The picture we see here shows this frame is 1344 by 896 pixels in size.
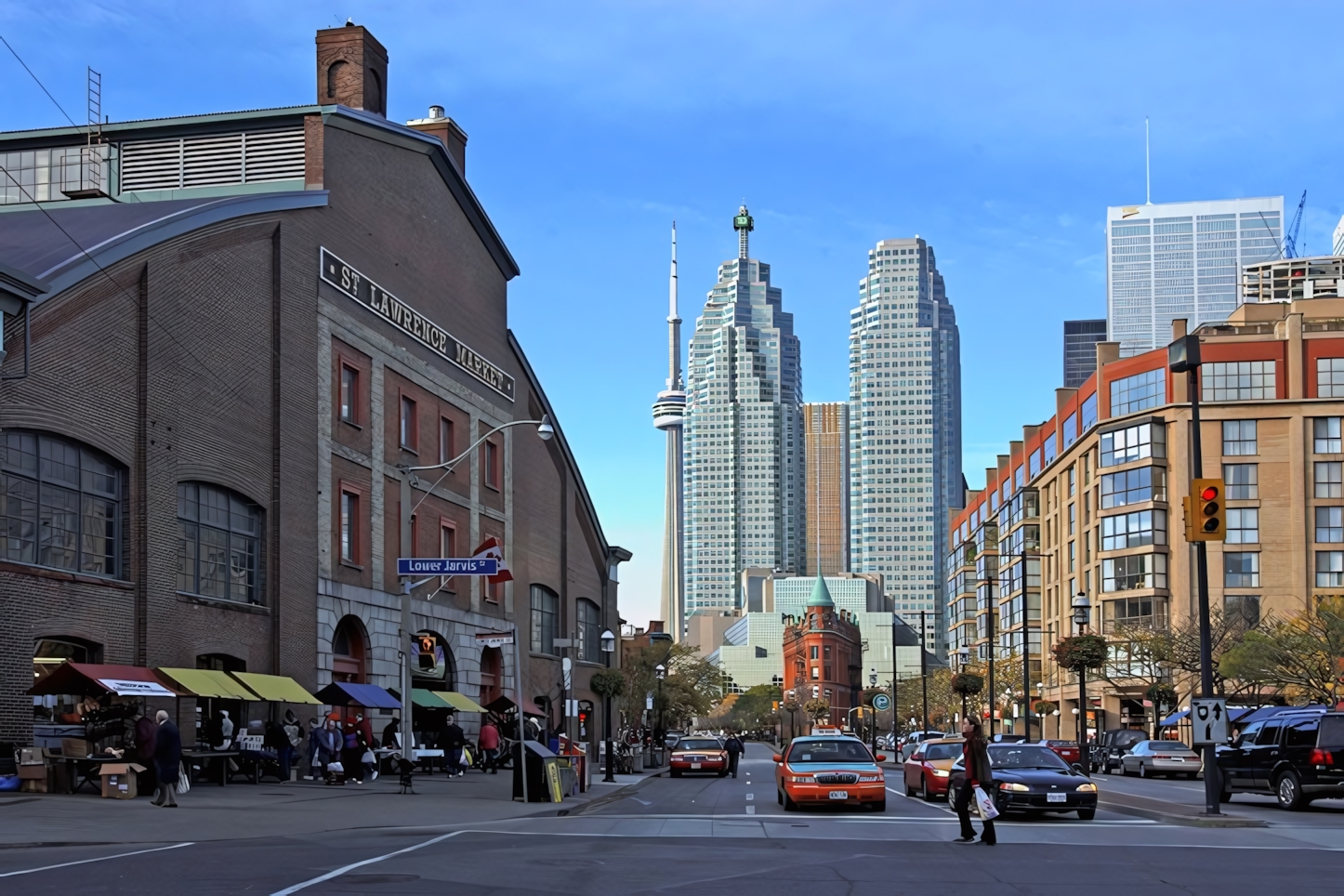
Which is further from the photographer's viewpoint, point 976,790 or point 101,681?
point 101,681

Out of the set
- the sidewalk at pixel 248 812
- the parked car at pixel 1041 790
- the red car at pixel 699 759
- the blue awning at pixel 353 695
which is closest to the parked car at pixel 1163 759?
the red car at pixel 699 759

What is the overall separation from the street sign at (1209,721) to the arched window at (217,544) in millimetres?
22261

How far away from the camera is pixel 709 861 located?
1767 cm

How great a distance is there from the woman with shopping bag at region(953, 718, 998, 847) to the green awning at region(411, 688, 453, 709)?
95.6ft

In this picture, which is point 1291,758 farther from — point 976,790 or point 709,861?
point 709,861

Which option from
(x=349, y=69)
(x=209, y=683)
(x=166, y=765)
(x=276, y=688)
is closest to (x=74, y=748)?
(x=166, y=765)

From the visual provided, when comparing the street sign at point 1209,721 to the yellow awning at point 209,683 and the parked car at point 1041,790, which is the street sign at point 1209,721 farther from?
the yellow awning at point 209,683

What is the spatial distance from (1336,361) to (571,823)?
7987 centimetres

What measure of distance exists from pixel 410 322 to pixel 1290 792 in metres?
31.1

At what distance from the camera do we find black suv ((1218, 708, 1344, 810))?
2845 cm

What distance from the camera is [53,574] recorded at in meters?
30.8

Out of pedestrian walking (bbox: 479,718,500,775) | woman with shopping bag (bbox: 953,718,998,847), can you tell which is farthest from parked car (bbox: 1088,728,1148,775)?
woman with shopping bag (bbox: 953,718,998,847)

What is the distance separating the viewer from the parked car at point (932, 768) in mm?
31406

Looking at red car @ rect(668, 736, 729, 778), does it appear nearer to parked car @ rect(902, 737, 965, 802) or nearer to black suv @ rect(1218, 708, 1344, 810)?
parked car @ rect(902, 737, 965, 802)
